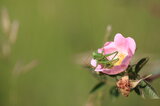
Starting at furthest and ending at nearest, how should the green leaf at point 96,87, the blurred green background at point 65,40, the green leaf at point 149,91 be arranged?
the blurred green background at point 65,40 < the green leaf at point 96,87 < the green leaf at point 149,91

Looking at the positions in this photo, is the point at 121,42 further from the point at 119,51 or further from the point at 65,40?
the point at 65,40

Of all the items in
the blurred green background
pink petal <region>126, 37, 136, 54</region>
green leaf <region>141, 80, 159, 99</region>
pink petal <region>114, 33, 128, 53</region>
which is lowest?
green leaf <region>141, 80, 159, 99</region>

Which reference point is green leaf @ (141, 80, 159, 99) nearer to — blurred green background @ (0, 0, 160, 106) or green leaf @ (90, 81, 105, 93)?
green leaf @ (90, 81, 105, 93)

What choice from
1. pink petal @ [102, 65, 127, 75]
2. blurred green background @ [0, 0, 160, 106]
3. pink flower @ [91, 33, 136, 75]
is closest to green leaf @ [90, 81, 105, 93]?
pink flower @ [91, 33, 136, 75]

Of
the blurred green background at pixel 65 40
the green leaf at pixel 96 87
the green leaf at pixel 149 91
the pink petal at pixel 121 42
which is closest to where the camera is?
the green leaf at pixel 149 91

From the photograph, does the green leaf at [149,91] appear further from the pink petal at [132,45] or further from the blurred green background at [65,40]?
the blurred green background at [65,40]

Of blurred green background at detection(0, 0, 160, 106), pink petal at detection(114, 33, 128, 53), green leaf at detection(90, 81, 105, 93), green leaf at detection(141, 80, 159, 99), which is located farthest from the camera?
blurred green background at detection(0, 0, 160, 106)

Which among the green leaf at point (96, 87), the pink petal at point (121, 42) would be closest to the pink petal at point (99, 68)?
the pink petal at point (121, 42)
